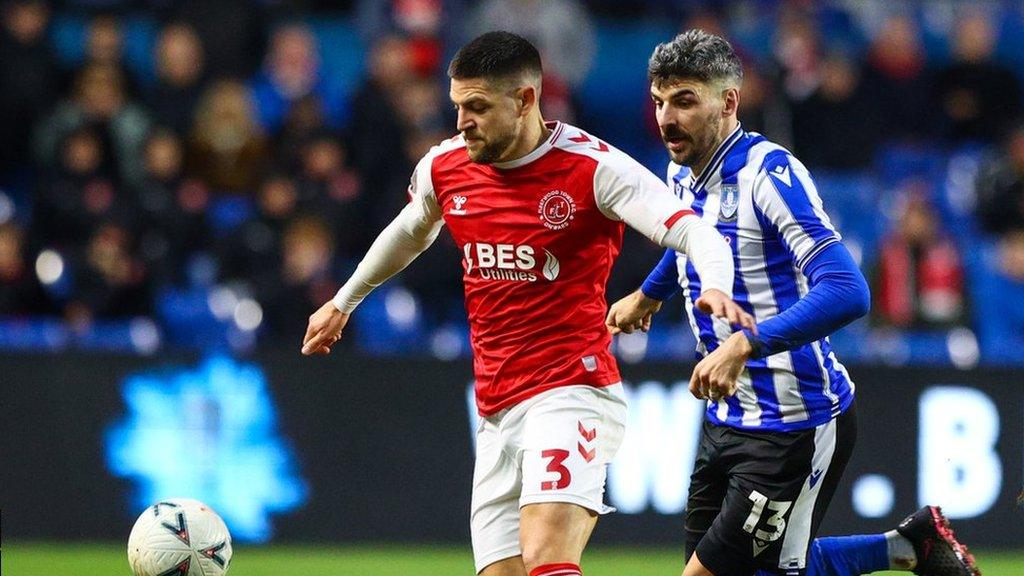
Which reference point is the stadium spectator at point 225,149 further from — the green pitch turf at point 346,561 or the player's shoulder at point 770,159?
the player's shoulder at point 770,159

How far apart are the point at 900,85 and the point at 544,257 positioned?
28.4 ft

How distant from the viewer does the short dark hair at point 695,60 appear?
17.8 ft

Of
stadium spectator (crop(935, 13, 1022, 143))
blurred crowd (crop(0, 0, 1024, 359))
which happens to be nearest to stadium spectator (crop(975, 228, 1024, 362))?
blurred crowd (crop(0, 0, 1024, 359))

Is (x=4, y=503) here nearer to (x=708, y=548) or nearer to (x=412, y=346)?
(x=412, y=346)

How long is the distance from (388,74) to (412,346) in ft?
8.43

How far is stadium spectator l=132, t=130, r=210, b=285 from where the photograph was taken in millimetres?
11055

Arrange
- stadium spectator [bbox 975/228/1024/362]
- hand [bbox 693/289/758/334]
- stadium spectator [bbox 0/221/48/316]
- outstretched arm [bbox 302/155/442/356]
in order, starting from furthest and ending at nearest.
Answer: stadium spectator [bbox 975/228/1024/362] → stadium spectator [bbox 0/221/48/316] → outstretched arm [bbox 302/155/442/356] → hand [bbox 693/289/758/334]

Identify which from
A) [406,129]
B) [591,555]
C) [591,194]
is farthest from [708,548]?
[406,129]

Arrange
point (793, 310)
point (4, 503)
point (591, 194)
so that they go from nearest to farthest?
point (793, 310), point (591, 194), point (4, 503)

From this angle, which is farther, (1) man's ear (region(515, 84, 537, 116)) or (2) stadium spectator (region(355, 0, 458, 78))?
(2) stadium spectator (region(355, 0, 458, 78))

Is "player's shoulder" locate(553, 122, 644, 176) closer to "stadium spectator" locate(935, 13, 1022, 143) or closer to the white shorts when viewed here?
the white shorts

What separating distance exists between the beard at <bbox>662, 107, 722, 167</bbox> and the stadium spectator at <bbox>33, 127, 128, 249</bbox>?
6.35 metres

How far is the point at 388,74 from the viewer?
1247 cm

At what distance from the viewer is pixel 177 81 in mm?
12305
